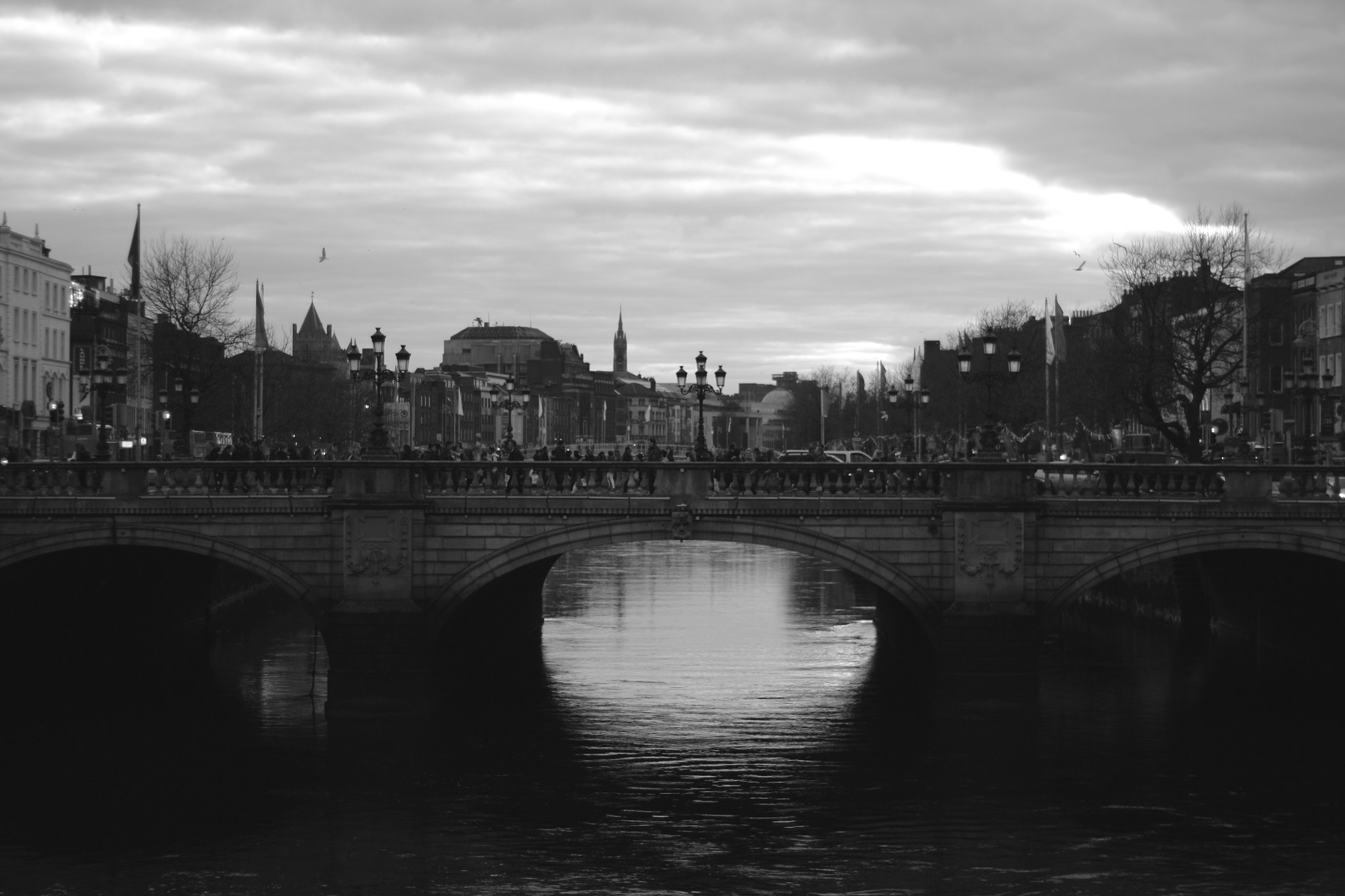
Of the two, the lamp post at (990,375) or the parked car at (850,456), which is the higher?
the lamp post at (990,375)

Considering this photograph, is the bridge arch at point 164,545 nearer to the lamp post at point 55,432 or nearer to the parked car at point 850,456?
the parked car at point 850,456

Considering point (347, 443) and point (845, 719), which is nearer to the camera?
point (845, 719)

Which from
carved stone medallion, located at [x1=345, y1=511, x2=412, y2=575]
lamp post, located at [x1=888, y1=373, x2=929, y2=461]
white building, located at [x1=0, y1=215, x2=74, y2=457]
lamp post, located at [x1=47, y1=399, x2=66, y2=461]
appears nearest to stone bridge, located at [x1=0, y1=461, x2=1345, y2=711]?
carved stone medallion, located at [x1=345, y1=511, x2=412, y2=575]

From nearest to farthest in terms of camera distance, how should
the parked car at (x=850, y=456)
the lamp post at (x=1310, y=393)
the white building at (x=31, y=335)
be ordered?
the lamp post at (x=1310, y=393), the parked car at (x=850, y=456), the white building at (x=31, y=335)

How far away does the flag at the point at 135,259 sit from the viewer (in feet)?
291

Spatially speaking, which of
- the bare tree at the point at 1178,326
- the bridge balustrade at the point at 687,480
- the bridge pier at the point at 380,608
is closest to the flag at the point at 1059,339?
the bare tree at the point at 1178,326

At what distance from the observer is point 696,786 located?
1558 inches

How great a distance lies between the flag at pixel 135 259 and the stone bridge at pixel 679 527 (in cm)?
4332

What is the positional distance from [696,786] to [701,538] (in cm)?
783

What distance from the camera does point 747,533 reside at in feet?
150

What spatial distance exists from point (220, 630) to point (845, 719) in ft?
85.5

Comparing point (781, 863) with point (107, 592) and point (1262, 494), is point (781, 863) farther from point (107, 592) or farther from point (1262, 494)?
point (107, 592)

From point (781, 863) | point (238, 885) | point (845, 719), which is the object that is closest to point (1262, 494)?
point (845, 719)

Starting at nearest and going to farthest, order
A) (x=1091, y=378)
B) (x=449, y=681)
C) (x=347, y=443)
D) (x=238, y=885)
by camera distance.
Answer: (x=238, y=885) → (x=449, y=681) → (x=1091, y=378) → (x=347, y=443)
